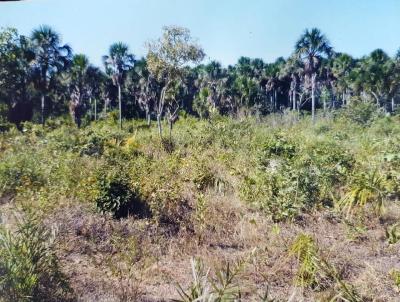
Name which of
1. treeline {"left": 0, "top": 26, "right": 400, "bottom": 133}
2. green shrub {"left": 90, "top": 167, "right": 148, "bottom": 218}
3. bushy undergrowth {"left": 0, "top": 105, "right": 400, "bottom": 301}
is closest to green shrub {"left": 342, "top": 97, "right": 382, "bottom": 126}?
treeline {"left": 0, "top": 26, "right": 400, "bottom": 133}

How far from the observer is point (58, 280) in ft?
11.4

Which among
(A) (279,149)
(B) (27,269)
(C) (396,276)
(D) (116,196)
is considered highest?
(A) (279,149)

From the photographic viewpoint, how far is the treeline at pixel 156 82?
2872 centimetres

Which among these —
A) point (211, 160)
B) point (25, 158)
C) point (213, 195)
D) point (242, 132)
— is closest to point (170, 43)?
point (242, 132)

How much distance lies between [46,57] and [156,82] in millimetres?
10022

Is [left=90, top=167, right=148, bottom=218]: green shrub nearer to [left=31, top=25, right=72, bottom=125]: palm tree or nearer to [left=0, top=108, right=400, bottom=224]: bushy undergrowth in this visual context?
[left=0, top=108, right=400, bottom=224]: bushy undergrowth

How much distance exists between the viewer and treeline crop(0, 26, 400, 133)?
2872 cm

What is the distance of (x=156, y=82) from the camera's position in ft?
118

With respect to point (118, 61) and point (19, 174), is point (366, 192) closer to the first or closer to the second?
point (19, 174)

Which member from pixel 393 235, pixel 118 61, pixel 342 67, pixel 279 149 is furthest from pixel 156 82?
pixel 393 235

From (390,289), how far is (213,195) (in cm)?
323

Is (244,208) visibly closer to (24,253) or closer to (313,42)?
(24,253)

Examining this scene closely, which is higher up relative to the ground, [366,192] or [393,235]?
[366,192]

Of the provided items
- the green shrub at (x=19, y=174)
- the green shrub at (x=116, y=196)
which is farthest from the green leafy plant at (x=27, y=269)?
the green shrub at (x=19, y=174)
